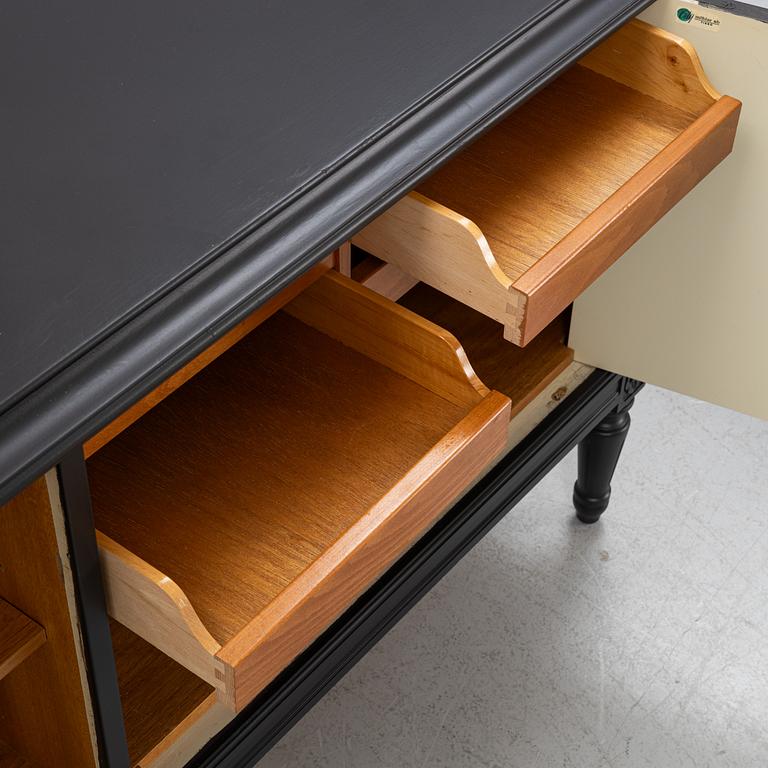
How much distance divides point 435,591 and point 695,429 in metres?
0.44

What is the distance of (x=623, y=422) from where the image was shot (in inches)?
60.5

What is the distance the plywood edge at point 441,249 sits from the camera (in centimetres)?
92

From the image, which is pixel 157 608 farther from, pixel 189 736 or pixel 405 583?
pixel 405 583

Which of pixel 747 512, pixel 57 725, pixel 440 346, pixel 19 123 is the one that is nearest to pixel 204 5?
pixel 19 123

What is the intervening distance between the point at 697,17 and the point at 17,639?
0.70 meters

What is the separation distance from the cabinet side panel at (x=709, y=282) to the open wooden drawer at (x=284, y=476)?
13.5 inches

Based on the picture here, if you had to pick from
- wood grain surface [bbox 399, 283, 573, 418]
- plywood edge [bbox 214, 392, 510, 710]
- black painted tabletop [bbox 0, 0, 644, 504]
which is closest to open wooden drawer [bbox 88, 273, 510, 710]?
plywood edge [bbox 214, 392, 510, 710]

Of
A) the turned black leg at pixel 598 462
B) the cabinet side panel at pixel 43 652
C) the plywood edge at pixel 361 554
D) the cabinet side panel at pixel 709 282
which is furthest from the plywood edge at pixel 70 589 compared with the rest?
the turned black leg at pixel 598 462

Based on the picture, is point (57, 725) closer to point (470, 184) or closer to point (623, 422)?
point (470, 184)

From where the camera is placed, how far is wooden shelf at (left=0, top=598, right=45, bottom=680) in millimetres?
871

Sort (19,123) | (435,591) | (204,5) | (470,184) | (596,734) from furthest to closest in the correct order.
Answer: (435,591)
(596,734)
(470,184)
(204,5)
(19,123)

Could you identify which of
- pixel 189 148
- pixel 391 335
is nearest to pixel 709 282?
pixel 391 335

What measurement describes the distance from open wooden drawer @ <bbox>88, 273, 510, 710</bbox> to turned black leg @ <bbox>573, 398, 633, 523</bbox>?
514mm

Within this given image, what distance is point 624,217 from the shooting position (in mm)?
990
